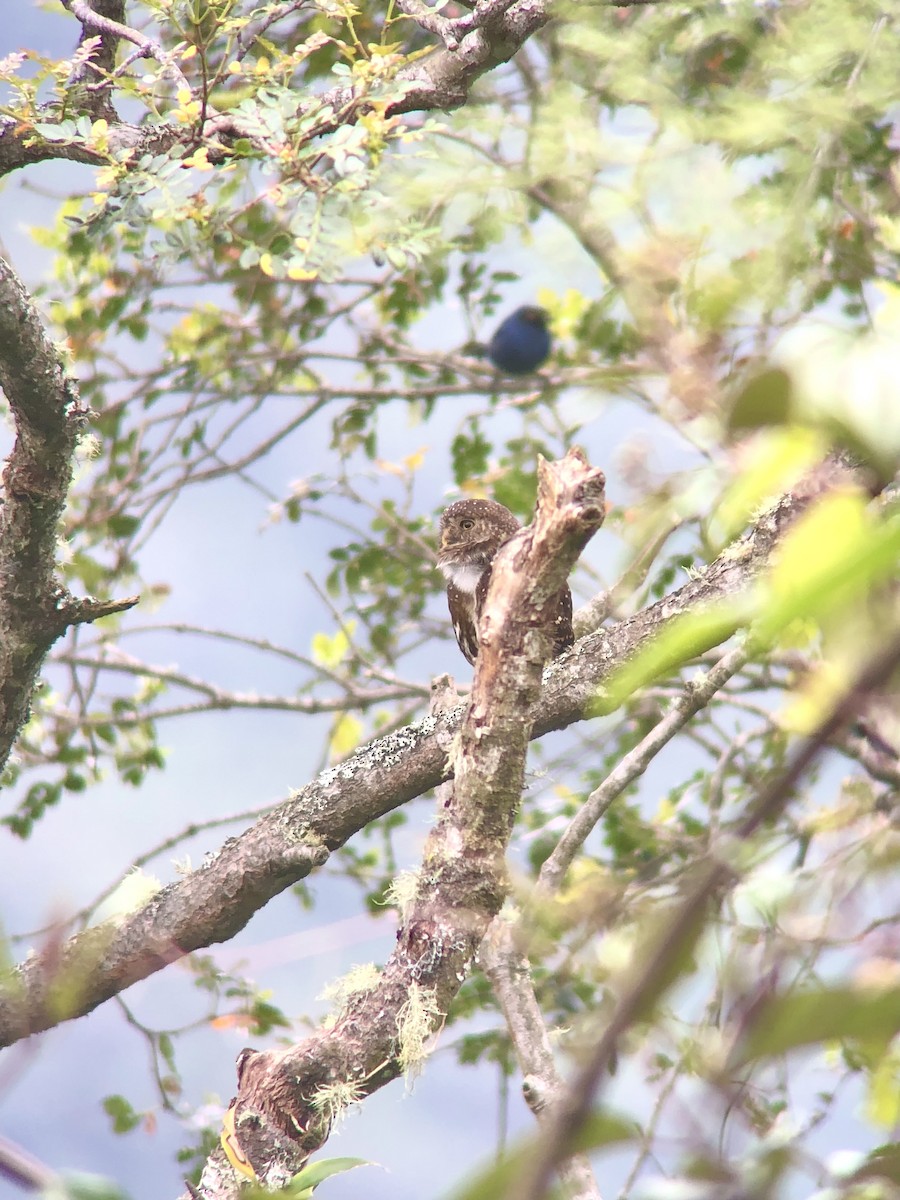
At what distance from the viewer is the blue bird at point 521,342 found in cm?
434

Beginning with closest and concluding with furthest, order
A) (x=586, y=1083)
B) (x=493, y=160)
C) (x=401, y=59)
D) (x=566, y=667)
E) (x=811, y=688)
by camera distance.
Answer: (x=586, y=1083)
(x=811, y=688)
(x=401, y=59)
(x=566, y=667)
(x=493, y=160)

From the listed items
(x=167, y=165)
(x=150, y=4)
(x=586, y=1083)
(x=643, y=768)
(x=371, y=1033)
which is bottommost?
(x=586, y=1083)

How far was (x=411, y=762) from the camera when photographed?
2457mm

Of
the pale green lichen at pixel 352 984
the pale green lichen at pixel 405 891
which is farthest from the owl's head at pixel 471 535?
the pale green lichen at pixel 352 984

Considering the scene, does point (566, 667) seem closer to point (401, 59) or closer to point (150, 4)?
point (401, 59)

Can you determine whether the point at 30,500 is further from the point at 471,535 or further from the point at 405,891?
the point at 471,535

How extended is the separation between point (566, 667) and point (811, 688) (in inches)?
68.9

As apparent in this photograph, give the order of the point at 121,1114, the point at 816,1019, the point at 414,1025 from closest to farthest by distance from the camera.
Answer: the point at 816,1019
the point at 414,1025
the point at 121,1114

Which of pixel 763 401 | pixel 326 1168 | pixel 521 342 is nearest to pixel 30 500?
pixel 326 1168

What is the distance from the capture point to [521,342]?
4.34 meters

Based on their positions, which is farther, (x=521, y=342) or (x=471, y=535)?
(x=521, y=342)

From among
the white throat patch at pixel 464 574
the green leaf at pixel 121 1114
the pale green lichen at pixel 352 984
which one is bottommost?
the pale green lichen at pixel 352 984

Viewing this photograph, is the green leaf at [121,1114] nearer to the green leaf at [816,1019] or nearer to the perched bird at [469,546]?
the perched bird at [469,546]

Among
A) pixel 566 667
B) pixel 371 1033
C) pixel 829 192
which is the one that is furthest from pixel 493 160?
pixel 371 1033
